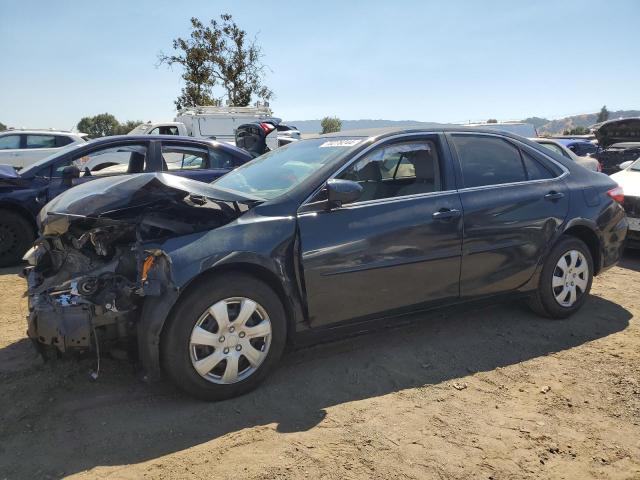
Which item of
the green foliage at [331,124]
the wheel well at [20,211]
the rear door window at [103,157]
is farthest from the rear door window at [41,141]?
the green foliage at [331,124]

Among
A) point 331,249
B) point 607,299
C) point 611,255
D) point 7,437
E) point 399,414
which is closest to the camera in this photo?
point 7,437

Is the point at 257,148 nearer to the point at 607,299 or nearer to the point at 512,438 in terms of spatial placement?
the point at 607,299

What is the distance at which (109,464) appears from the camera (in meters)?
2.51

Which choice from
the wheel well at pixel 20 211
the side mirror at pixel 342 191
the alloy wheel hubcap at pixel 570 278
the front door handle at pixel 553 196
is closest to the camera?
the side mirror at pixel 342 191

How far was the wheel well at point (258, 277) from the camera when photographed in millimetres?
2955

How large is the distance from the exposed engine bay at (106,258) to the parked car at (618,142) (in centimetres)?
1084

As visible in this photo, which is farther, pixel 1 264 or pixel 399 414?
pixel 1 264

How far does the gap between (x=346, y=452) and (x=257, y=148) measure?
610 centimetres

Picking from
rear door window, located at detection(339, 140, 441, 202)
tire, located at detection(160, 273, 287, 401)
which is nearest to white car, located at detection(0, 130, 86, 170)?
rear door window, located at detection(339, 140, 441, 202)

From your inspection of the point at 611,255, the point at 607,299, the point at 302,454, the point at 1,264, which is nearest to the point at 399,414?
the point at 302,454

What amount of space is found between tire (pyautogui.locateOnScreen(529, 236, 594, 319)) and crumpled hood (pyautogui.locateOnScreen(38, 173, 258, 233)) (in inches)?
103

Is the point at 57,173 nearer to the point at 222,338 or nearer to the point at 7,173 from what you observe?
the point at 7,173

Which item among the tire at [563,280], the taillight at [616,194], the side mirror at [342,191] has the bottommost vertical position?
the tire at [563,280]

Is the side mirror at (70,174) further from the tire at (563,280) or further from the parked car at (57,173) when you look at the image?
the tire at (563,280)
